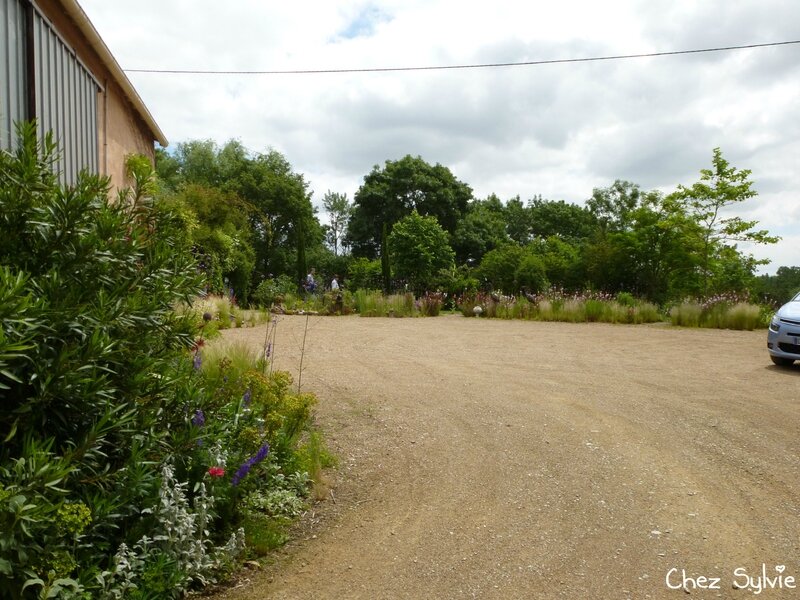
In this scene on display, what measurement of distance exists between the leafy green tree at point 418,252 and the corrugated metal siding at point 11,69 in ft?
68.3

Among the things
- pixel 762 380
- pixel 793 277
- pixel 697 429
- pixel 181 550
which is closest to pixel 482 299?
pixel 762 380

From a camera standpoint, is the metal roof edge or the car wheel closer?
the metal roof edge

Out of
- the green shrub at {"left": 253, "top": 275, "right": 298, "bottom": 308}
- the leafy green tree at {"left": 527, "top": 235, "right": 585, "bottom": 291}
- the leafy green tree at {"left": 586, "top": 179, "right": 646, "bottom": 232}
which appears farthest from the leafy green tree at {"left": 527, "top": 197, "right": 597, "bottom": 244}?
the green shrub at {"left": 253, "top": 275, "right": 298, "bottom": 308}

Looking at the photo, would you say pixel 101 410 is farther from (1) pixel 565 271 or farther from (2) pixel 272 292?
(1) pixel 565 271

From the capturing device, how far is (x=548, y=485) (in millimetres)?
4684

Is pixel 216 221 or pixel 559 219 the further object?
pixel 559 219

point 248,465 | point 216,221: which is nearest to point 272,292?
point 216,221

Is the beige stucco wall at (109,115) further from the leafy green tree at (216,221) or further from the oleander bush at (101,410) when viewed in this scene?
the leafy green tree at (216,221)

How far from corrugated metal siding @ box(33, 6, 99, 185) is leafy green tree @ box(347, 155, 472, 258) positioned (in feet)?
113

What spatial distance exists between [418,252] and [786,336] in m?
17.2

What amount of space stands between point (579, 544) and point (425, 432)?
8.00 feet

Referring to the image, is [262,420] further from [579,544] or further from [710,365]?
[710,365]

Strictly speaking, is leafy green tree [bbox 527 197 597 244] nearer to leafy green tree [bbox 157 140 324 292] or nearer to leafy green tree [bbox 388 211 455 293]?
leafy green tree [bbox 157 140 324 292]

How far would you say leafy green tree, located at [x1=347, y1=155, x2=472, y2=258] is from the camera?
4175cm
